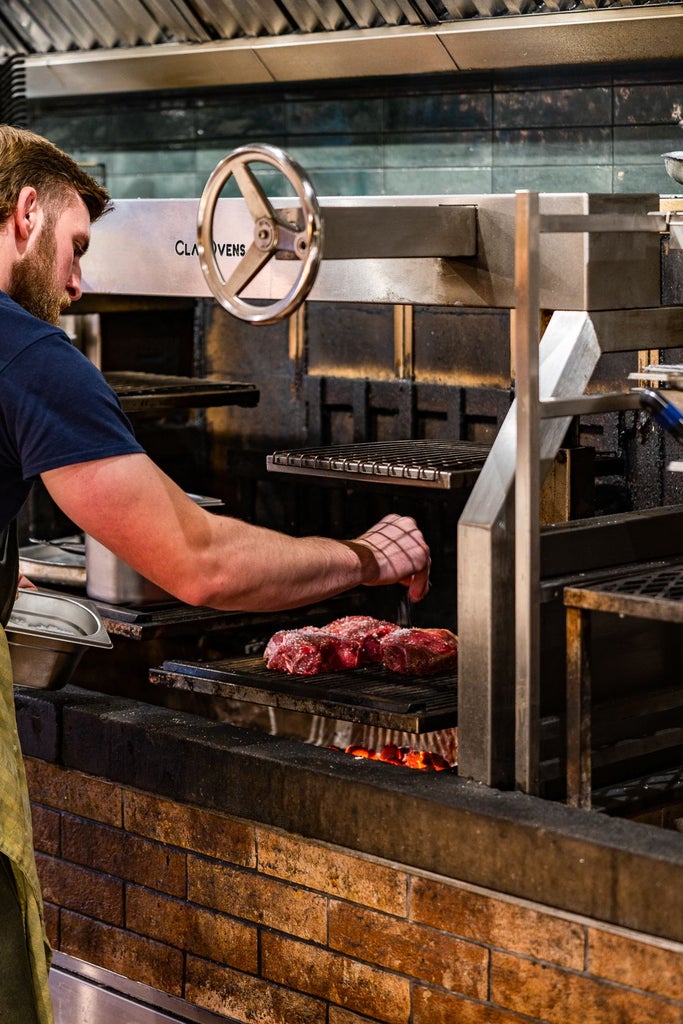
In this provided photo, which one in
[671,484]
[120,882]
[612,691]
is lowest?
[120,882]

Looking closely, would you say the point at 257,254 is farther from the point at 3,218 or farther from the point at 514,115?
the point at 514,115

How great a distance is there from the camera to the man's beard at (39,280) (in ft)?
9.56

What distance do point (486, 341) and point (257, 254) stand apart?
1651 millimetres

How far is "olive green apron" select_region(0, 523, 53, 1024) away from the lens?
2.61 meters

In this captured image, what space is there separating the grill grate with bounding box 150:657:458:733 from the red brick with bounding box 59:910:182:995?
61cm

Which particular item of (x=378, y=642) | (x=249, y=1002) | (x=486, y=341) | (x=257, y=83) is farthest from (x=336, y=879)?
(x=257, y=83)

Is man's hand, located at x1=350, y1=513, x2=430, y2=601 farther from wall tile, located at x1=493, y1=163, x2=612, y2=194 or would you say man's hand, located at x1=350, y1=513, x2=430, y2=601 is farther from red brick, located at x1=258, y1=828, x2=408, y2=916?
wall tile, located at x1=493, y1=163, x2=612, y2=194

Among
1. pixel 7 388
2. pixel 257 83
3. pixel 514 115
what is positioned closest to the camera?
pixel 7 388

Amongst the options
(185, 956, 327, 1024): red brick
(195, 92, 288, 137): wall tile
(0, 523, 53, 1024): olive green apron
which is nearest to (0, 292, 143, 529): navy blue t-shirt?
(0, 523, 53, 1024): olive green apron

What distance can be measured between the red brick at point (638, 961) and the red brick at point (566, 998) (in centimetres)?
2

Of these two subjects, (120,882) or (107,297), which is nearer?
(120,882)

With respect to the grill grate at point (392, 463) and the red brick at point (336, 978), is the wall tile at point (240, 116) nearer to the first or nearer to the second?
the grill grate at point (392, 463)

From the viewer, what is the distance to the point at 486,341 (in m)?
4.36

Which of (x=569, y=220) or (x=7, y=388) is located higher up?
(x=569, y=220)
